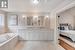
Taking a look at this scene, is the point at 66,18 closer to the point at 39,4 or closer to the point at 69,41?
the point at 39,4

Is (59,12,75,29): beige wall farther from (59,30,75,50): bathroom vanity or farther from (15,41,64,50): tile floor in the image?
(15,41,64,50): tile floor

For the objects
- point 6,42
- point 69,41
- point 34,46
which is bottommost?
point 34,46

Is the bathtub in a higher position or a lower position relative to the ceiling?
lower

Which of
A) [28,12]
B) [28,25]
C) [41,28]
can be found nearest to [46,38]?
[41,28]

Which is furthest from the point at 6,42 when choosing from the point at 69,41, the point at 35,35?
the point at 35,35

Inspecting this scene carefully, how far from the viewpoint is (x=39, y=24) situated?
11.0 meters

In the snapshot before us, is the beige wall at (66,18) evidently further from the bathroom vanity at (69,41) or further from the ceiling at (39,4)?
the bathroom vanity at (69,41)

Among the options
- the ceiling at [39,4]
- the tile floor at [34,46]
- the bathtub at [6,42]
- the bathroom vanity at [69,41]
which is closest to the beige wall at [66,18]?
the ceiling at [39,4]

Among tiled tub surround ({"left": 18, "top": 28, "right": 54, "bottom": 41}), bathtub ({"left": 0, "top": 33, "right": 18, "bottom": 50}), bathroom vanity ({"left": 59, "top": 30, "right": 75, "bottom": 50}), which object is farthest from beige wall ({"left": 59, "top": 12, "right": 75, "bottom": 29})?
bathtub ({"left": 0, "top": 33, "right": 18, "bottom": 50})

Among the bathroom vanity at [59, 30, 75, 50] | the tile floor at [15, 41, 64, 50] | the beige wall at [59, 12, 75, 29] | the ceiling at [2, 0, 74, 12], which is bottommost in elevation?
the tile floor at [15, 41, 64, 50]

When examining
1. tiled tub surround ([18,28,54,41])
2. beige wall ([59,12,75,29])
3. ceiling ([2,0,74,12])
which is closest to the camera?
ceiling ([2,0,74,12])

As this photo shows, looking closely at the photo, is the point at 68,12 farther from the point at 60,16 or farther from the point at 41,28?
the point at 41,28

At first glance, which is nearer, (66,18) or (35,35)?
(35,35)

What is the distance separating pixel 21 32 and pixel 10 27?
6.85 feet
